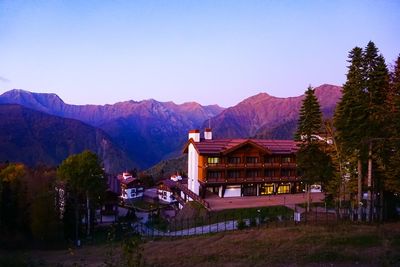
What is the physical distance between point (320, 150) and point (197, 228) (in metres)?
16.9

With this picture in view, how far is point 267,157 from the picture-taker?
6450 cm

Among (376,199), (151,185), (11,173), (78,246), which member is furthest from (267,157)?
(151,185)

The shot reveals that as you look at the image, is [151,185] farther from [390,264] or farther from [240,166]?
[390,264]

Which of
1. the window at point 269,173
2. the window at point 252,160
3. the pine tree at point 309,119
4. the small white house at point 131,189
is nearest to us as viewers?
the pine tree at point 309,119

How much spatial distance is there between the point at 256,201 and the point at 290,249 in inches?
1251

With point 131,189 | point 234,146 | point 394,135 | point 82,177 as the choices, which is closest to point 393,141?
point 394,135

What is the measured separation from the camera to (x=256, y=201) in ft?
188

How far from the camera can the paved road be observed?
53888mm

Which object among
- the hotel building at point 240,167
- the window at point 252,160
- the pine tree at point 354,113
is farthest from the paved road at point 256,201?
the pine tree at point 354,113

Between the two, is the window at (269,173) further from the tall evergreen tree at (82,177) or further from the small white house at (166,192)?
the tall evergreen tree at (82,177)

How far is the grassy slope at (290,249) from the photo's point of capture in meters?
23.1

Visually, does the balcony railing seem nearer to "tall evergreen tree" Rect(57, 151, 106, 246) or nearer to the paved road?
the paved road

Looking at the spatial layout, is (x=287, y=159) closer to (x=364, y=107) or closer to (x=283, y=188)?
(x=283, y=188)

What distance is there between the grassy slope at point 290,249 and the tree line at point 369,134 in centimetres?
588
